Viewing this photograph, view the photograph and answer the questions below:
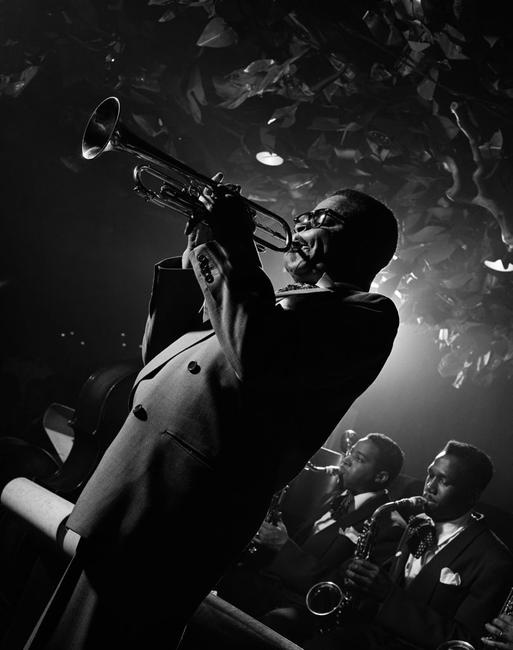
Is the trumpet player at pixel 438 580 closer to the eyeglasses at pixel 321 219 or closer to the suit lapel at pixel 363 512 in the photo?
the suit lapel at pixel 363 512

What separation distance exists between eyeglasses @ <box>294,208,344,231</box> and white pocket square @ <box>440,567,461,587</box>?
3453 millimetres

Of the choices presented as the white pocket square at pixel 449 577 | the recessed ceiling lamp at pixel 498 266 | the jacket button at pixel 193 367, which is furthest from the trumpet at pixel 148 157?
the recessed ceiling lamp at pixel 498 266

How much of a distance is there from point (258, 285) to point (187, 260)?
2.04ft

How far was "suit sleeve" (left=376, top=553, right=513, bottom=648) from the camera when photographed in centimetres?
373

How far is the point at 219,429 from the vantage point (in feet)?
5.13

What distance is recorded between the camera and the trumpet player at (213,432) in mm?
1471

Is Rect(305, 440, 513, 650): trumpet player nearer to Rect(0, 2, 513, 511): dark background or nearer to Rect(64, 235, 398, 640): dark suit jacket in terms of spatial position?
Rect(64, 235, 398, 640): dark suit jacket

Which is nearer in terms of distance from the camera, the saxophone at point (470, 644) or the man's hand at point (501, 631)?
the man's hand at point (501, 631)

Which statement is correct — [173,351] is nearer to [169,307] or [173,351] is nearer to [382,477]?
[169,307]

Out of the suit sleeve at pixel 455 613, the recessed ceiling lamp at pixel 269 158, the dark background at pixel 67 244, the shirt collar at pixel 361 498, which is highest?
the recessed ceiling lamp at pixel 269 158

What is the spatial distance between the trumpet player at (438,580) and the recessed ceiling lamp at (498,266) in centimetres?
195

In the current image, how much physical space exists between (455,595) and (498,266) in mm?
3247

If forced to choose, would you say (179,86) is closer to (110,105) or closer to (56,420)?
(110,105)

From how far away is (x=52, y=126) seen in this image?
18.0 ft
